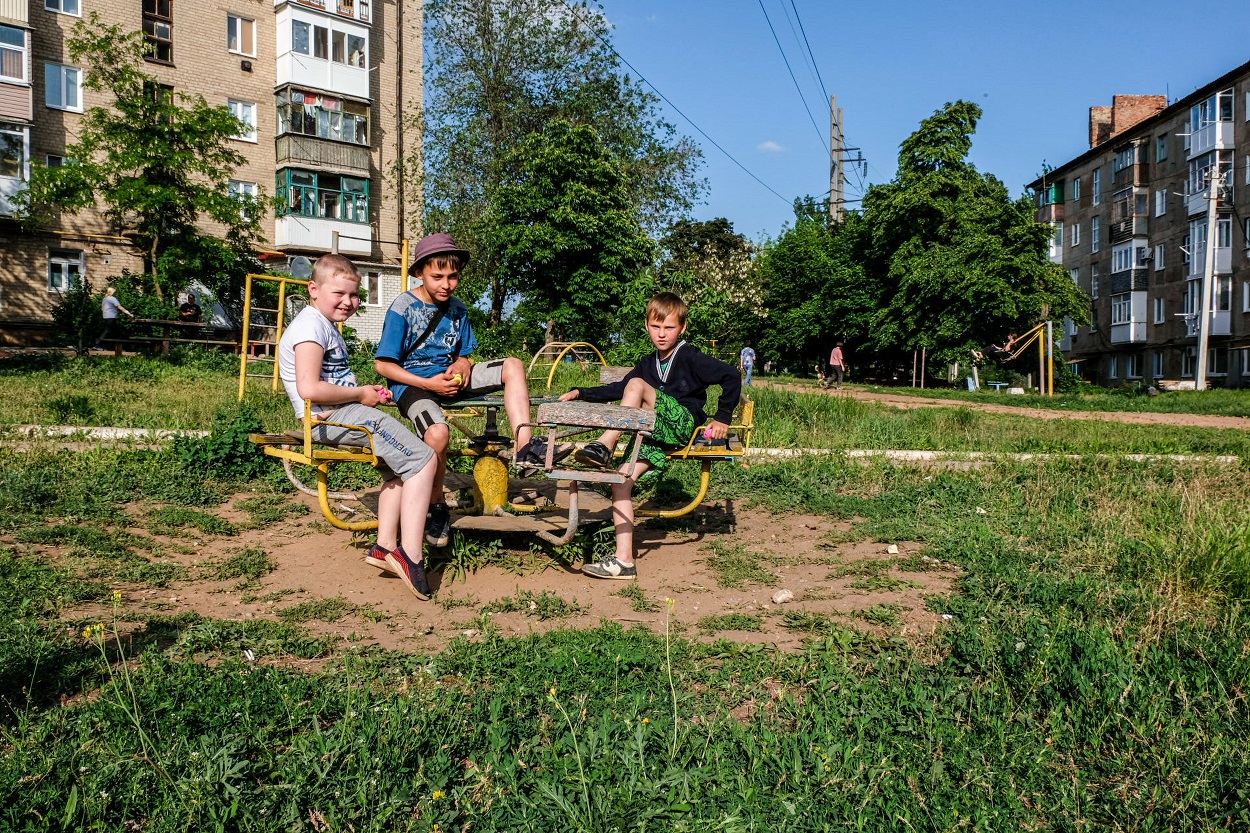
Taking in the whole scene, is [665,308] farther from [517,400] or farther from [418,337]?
[418,337]

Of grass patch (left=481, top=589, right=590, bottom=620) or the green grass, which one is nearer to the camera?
the green grass

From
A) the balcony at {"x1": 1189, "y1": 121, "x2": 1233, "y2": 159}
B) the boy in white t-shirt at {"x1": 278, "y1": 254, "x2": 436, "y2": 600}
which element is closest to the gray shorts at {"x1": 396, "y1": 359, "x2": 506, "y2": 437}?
the boy in white t-shirt at {"x1": 278, "y1": 254, "x2": 436, "y2": 600}

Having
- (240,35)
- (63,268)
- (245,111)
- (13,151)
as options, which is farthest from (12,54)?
(240,35)

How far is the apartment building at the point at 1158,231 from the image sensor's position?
41.2m

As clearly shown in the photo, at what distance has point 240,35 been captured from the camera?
3359 cm

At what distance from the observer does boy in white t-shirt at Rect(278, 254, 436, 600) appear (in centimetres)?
475

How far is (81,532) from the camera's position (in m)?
5.50

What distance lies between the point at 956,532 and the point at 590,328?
21948 millimetres

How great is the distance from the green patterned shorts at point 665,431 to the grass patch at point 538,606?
1129mm

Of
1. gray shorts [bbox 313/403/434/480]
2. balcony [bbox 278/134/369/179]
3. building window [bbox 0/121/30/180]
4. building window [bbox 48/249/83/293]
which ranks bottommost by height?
gray shorts [bbox 313/403/434/480]

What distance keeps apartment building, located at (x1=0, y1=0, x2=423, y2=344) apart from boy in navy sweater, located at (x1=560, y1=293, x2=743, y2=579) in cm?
2553

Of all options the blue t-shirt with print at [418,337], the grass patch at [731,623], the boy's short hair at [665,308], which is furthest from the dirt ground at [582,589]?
the boy's short hair at [665,308]

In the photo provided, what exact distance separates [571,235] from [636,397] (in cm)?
2141

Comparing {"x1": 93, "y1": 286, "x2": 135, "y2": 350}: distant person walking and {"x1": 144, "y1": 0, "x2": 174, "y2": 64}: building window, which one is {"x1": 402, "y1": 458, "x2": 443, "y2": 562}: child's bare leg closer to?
{"x1": 93, "y1": 286, "x2": 135, "y2": 350}: distant person walking
